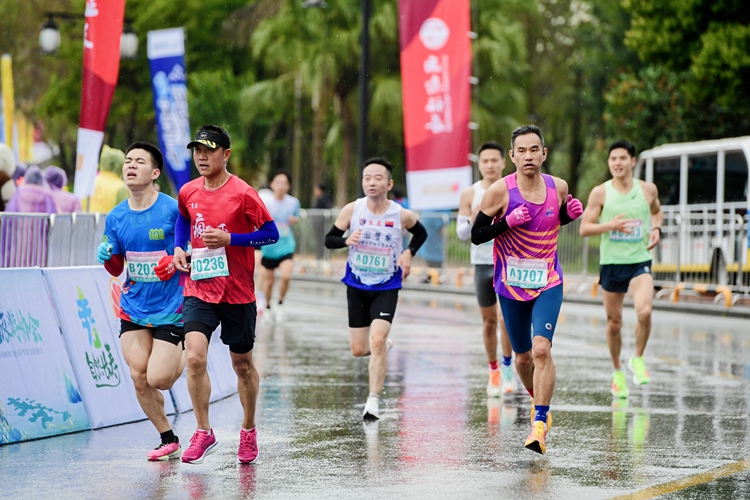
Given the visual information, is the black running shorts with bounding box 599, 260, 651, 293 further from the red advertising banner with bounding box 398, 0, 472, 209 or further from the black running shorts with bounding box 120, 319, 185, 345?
the red advertising banner with bounding box 398, 0, 472, 209

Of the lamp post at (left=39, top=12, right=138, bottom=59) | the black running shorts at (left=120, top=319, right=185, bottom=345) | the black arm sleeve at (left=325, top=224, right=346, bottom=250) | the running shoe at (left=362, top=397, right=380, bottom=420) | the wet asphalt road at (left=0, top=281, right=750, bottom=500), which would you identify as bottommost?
the wet asphalt road at (left=0, top=281, right=750, bottom=500)

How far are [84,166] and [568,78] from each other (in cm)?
3923

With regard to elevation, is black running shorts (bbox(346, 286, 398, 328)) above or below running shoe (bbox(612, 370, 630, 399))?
above

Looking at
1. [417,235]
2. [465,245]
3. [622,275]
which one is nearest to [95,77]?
[417,235]

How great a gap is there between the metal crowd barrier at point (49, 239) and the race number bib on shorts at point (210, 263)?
8.21ft

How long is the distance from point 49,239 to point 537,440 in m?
4.45

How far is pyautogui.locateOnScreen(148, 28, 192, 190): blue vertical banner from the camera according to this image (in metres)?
24.3

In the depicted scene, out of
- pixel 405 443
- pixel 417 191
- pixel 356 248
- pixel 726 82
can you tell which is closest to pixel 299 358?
pixel 356 248

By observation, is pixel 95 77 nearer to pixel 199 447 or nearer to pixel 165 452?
pixel 165 452

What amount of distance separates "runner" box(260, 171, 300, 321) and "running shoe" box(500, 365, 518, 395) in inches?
310

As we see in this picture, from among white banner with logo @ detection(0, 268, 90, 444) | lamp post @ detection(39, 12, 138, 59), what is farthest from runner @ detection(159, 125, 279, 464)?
lamp post @ detection(39, 12, 138, 59)

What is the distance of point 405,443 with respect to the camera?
323 inches

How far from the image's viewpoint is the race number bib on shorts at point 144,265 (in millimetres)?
7527

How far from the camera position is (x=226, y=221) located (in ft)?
24.1
